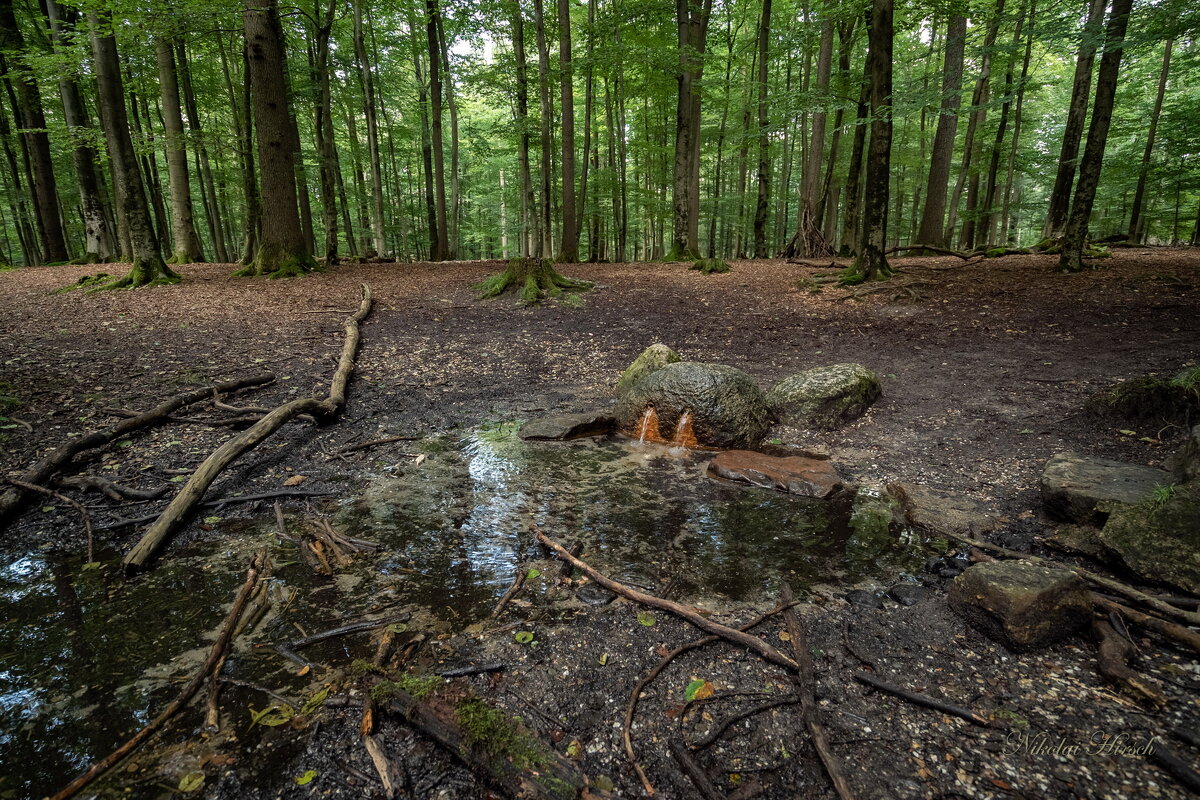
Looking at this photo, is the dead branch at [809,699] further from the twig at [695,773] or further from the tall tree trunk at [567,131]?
the tall tree trunk at [567,131]

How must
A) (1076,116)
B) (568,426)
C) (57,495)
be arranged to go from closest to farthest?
1. (57,495)
2. (568,426)
3. (1076,116)

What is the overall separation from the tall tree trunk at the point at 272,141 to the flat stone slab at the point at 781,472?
41.1 ft

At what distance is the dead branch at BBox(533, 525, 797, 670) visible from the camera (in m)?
2.65

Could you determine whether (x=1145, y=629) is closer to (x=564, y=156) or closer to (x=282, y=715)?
(x=282, y=715)

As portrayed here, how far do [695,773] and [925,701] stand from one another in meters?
1.17

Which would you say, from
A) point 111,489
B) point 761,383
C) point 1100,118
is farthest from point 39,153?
point 1100,118

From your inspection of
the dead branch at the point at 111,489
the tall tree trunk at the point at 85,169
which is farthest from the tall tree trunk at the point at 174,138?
the dead branch at the point at 111,489

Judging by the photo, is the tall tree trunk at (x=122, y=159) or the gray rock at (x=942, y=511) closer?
the gray rock at (x=942, y=511)

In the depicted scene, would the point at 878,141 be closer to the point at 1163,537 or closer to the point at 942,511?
the point at 942,511

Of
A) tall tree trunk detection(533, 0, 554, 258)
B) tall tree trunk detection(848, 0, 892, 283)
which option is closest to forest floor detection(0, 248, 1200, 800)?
tall tree trunk detection(848, 0, 892, 283)

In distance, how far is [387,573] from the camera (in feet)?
11.2

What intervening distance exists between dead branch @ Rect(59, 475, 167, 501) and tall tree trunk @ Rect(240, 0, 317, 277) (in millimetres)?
9904

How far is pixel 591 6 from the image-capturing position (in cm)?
1959

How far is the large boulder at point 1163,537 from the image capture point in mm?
2930
